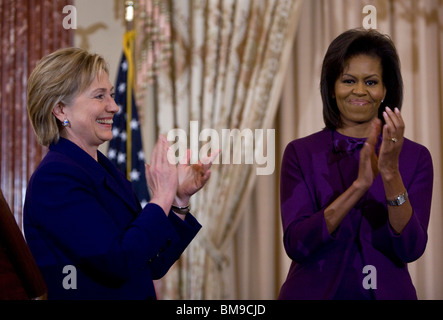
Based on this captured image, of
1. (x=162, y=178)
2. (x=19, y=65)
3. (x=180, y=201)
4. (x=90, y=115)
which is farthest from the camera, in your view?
(x=19, y=65)

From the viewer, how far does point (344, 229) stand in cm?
176

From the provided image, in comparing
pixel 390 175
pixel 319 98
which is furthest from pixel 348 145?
pixel 319 98

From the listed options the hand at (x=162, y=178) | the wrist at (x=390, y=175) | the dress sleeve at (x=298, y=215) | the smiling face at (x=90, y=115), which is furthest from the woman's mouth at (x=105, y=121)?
the wrist at (x=390, y=175)

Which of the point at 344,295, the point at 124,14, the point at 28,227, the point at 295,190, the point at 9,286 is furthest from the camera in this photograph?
the point at 124,14

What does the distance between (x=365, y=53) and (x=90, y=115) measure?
35.7 inches

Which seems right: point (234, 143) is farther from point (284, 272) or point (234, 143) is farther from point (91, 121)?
point (91, 121)

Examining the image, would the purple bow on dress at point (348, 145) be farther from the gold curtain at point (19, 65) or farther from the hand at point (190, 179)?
the gold curtain at point (19, 65)

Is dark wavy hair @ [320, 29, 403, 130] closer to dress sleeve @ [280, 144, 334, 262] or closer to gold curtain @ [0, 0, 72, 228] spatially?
dress sleeve @ [280, 144, 334, 262]

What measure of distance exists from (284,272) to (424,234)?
2.10 meters

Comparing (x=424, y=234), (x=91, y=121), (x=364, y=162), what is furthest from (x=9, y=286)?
(x=424, y=234)

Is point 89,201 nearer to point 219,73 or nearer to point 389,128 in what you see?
point 389,128

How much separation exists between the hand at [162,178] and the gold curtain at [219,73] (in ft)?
6.76

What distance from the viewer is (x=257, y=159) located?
3707 mm

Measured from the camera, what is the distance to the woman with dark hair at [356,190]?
1673mm
